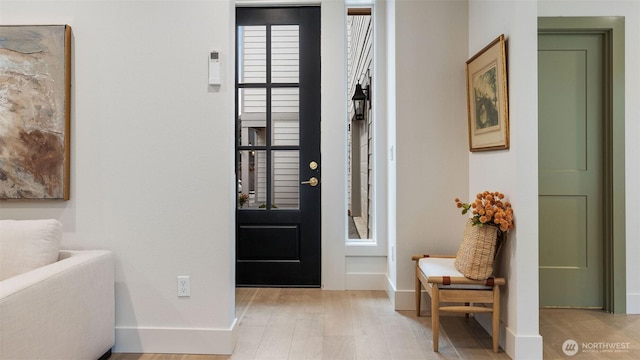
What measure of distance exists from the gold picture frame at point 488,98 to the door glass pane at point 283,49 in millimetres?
1481

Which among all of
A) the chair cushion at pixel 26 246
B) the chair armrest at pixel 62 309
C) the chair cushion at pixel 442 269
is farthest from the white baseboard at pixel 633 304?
the chair cushion at pixel 26 246

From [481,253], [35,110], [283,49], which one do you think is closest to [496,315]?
[481,253]

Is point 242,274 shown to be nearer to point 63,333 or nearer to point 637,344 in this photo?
point 63,333

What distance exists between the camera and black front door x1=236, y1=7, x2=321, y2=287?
3490mm

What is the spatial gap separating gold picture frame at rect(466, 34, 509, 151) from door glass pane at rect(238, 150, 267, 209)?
1727 millimetres

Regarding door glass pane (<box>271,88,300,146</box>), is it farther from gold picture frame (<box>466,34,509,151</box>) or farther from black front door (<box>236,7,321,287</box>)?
gold picture frame (<box>466,34,509,151</box>)

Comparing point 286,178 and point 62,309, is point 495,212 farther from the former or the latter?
point 62,309

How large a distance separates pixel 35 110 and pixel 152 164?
0.68 metres

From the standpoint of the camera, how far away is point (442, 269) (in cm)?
240

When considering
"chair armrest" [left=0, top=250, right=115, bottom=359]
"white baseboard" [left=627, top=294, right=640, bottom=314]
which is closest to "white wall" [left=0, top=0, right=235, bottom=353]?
"chair armrest" [left=0, top=250, right=115, bottom=359]

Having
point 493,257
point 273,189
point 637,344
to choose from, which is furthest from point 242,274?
point 637,344

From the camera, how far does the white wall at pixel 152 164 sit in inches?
85.2

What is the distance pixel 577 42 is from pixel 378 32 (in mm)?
1478

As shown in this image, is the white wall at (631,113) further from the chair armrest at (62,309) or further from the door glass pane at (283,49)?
the chair armrest at (62,309)
